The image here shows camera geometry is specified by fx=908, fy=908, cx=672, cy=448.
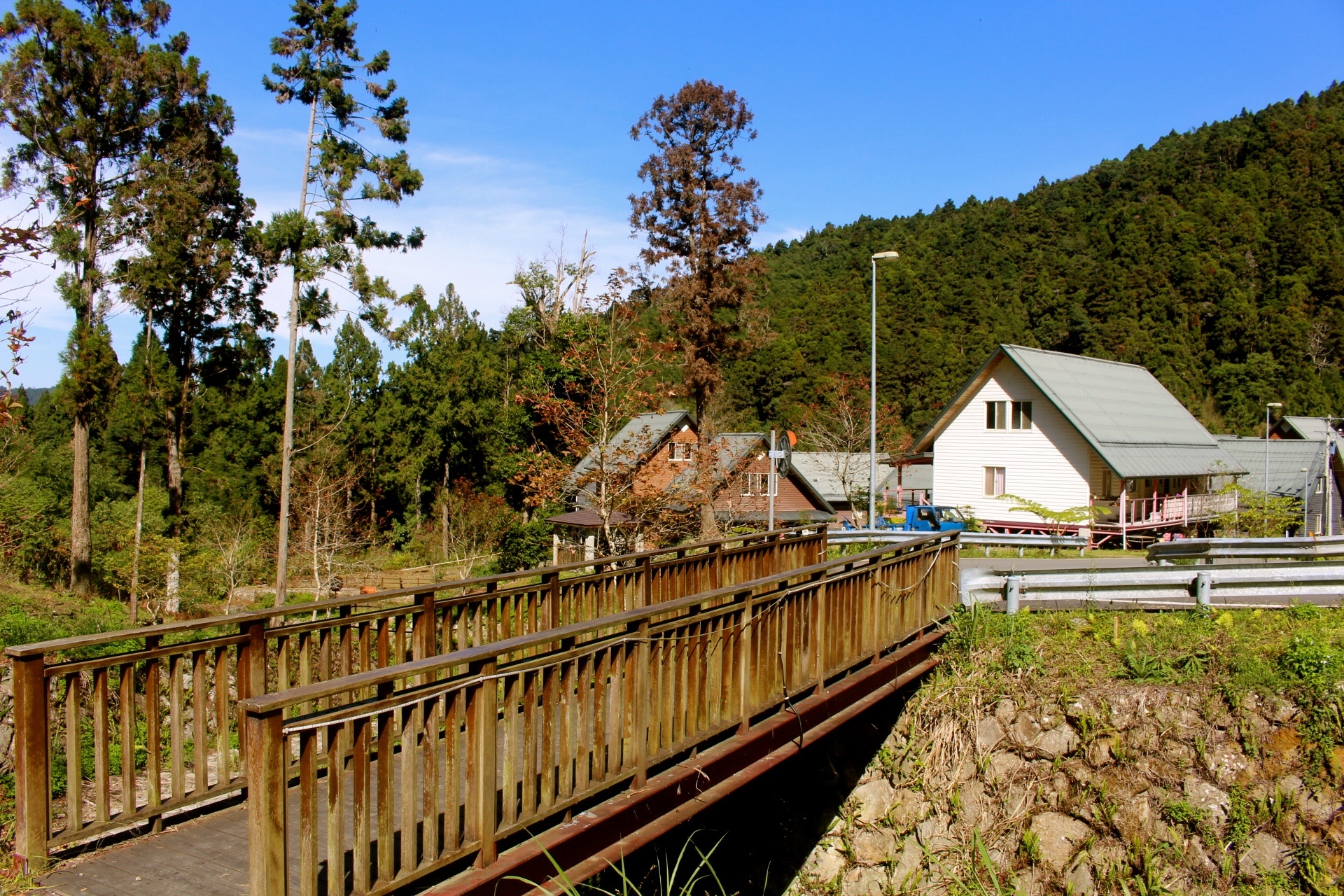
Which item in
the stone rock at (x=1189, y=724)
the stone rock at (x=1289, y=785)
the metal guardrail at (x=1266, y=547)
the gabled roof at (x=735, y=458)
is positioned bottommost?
the stone rock at (x=1289, y=785)

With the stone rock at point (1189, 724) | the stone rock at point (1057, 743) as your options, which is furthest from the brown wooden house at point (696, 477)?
the stone rock at point (1189, 724)

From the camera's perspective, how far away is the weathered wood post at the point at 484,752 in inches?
155

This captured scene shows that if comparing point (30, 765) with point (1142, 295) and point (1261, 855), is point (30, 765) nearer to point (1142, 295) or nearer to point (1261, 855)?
point (1261, 855)

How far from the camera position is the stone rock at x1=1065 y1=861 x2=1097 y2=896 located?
7.78 metres

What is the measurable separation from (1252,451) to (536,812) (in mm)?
48160

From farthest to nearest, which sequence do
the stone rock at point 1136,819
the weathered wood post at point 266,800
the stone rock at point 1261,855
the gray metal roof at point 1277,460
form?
1. the gray metal roof at point 1277,460
2. the stone rock at point 1136,819
3. the stone rock at point 1261,855
4. the weathered wood post at point 266,800

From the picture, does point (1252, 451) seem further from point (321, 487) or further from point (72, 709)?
point (72, 709)

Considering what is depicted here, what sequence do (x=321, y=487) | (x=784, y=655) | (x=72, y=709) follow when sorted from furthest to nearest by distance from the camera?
1. (x=321, y=487)
2. (x=784, y=655)
3. (x=72, y=709)

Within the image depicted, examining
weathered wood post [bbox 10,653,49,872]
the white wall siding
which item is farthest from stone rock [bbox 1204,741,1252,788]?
the white wall siding

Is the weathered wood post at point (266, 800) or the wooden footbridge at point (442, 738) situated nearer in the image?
the weathered wood post at point (266, 800)

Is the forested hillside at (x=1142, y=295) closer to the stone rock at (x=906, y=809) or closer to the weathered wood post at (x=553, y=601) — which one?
the stone rock at (x=906, y=809)

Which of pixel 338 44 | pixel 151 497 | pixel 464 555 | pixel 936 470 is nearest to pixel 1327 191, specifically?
pixel 936 470

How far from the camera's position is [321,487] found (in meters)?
27.8

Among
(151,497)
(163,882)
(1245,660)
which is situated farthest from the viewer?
(151,497)
